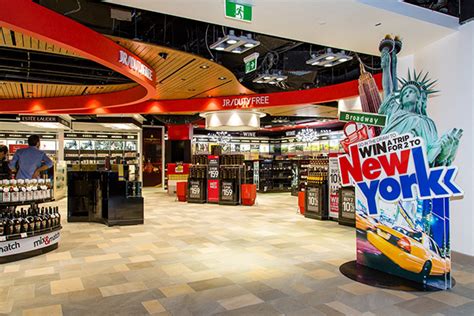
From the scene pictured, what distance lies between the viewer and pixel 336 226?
759cm

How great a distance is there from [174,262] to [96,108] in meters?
7.52

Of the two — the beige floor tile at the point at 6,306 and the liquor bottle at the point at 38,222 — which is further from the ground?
the liquor bottle at the point at 38,222

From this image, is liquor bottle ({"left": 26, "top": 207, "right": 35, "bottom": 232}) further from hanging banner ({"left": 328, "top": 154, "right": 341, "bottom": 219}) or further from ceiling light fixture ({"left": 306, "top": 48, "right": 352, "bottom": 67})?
hanging banner ({"left": 328, "top": 154, "right": 341, "bottom": 219})

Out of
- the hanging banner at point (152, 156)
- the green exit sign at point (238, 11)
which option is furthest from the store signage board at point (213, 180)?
the hanging banner at point (152, 156)

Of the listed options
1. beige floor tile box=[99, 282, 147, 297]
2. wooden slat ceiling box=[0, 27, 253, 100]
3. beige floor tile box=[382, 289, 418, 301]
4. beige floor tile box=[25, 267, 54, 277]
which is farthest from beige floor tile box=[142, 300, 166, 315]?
wooden slat ceiling box=[0, 27, 253, 100]

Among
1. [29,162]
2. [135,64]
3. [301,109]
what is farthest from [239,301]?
[301,109]

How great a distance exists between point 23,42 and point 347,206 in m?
6.51

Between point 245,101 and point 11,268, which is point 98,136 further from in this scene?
point 11,268

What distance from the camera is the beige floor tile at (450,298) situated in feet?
11.2

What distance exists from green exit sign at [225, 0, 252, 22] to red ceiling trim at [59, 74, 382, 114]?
495 cm

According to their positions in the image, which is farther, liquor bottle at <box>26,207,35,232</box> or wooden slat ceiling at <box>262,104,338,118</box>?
wooden slat ceiling at <box>262,104,338,118</box>

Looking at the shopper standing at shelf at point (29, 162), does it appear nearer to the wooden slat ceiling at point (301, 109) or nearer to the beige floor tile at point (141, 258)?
the beige floor tile at point (141, 258)

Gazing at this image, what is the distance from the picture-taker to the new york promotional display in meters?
3.85

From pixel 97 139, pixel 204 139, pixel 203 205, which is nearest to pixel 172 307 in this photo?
pixel 203 205
